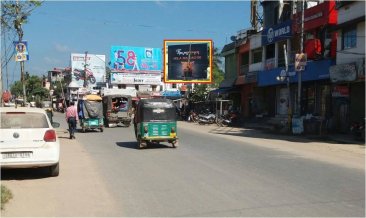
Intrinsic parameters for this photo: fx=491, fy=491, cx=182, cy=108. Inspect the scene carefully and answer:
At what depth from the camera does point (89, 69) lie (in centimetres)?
8000

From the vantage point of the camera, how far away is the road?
770 centimetres

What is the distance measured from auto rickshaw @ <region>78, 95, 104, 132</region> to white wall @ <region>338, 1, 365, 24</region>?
1450cm

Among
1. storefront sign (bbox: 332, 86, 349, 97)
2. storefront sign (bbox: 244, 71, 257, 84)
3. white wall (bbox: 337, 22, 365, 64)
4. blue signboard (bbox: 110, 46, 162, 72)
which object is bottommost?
storefront sign (bbox: 332, 86, 349, 97)

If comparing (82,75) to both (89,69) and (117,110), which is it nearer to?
(89,69)

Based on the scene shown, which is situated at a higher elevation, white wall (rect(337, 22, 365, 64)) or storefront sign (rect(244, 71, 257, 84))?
white wall (rect(337, 22, 365, 64))

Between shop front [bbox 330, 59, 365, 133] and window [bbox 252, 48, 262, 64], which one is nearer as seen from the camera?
shop front [bbox 330, 59, 365, 133]

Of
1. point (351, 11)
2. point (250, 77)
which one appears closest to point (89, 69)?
point (250, 77)

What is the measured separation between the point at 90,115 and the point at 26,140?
17.9 meters

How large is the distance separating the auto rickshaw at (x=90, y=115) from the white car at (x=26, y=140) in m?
17.3

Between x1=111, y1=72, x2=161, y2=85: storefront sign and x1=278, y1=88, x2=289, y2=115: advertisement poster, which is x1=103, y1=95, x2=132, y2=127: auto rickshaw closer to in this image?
x1=278, y1=88, x2=289, y2=115: advertisement poster

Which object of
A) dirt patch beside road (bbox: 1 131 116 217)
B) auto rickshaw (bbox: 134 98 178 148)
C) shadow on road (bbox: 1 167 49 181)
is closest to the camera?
dirt patch beside road (bbox: 1 131 116 217)

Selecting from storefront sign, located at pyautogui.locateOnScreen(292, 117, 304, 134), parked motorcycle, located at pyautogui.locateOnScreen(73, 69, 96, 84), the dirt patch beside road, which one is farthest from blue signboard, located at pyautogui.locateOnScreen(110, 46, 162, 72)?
the dirt patch beside road

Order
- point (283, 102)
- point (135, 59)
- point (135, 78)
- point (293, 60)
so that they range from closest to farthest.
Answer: point (293, 60) < point (283, 102) < point (135, 59) < point (135, 78)

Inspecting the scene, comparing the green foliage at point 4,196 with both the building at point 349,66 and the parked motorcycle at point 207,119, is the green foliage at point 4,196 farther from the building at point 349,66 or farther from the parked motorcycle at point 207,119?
the parked motorcycle at point 207,119
